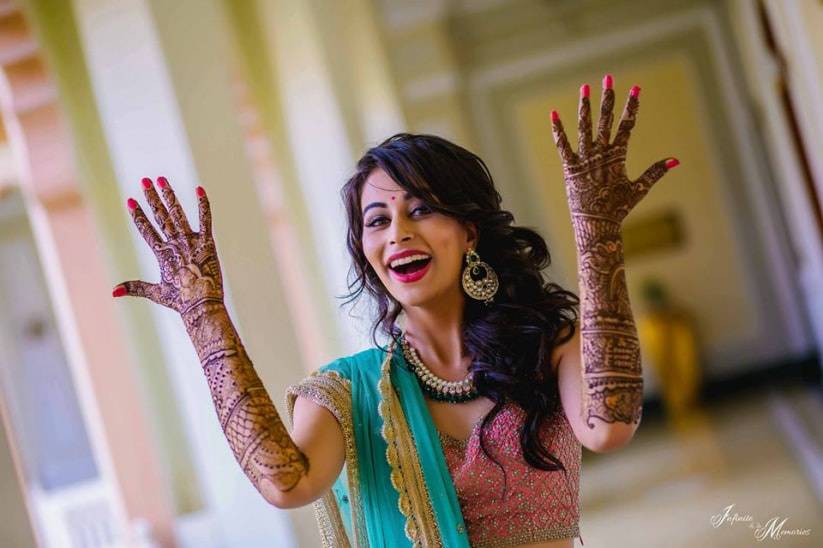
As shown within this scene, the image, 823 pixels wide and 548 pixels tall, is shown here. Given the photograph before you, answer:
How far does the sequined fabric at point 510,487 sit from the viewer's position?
195 cm

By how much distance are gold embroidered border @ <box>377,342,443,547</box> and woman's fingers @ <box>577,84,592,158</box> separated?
0.56 meters

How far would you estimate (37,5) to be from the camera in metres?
6.09

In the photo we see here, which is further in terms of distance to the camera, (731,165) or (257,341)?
(731,165)

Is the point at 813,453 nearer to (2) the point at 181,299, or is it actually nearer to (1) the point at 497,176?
(1) the point at 497,176

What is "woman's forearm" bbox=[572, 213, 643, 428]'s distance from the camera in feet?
5.55

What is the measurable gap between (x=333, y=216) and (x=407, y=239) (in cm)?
485

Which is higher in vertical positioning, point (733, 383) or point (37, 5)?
point (37, 5)

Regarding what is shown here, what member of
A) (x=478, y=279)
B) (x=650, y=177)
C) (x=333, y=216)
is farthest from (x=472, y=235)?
(x=333, y=216)

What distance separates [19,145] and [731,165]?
7679 mm

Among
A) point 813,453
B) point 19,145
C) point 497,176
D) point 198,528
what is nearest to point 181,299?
point 198,528

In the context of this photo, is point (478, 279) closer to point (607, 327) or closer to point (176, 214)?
point (607, 327)

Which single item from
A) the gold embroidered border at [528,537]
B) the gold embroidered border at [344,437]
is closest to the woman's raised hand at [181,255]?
the gold embroidered border at [344,437]

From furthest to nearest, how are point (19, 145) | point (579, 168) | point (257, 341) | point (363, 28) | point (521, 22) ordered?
point (521, 22)
point (363, 28)
point (19, 145)
point (257, 341)
point (579, 168)

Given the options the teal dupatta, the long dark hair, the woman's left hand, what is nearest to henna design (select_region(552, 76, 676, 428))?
the woman's left hand
